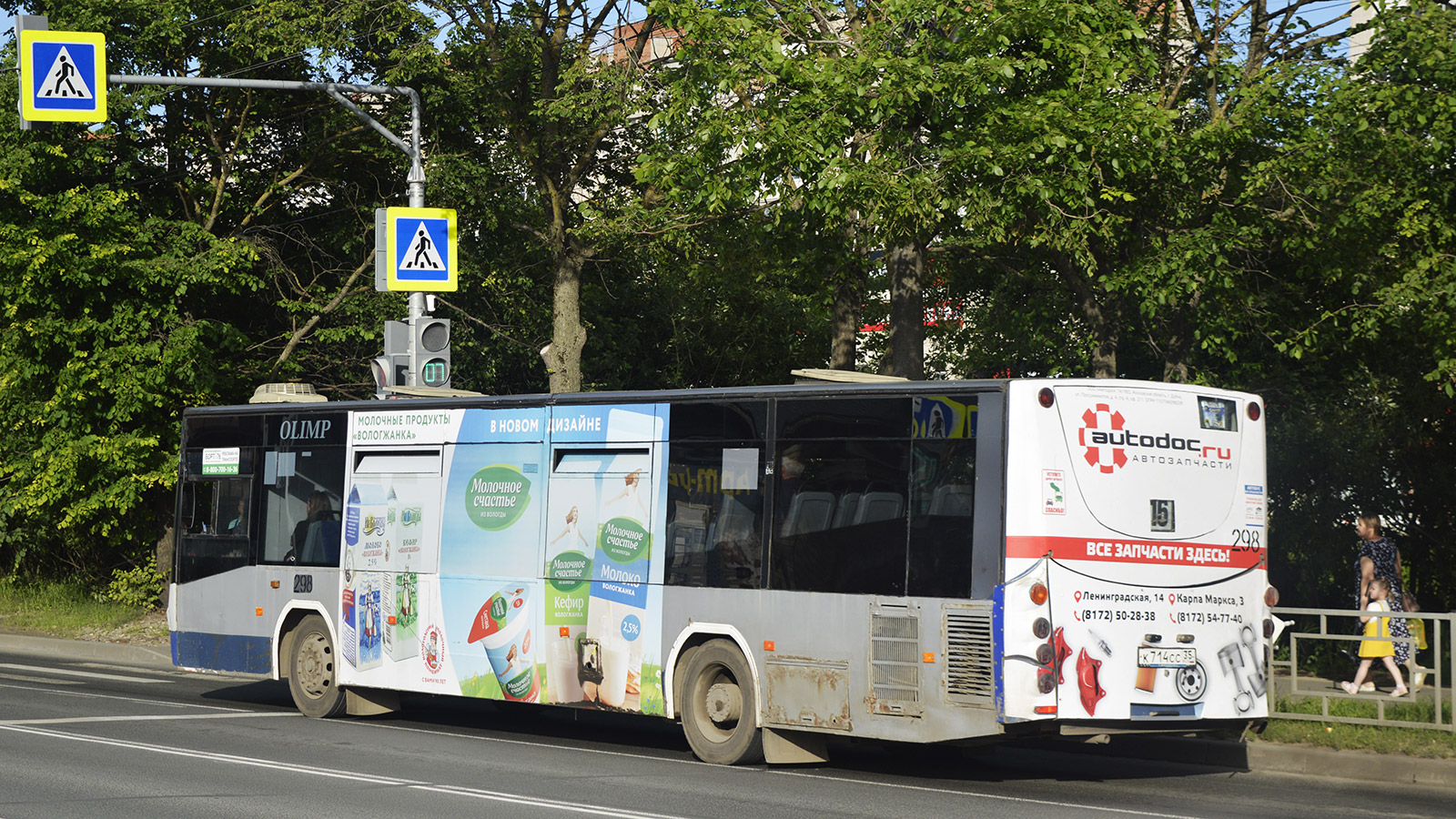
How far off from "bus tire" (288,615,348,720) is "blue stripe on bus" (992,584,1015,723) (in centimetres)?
698

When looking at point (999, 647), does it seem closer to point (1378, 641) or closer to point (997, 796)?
point (997, 796)

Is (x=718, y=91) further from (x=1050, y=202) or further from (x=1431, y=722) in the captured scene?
(x=1431, y=722)

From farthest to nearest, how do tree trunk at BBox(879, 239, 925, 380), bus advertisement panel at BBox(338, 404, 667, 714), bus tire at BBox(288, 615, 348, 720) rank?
tree trunk at BBox(879, 239, 925, 380) < bus tire at BBox(288, 615, 348, 720) < bus advertisement panel at BBox(338, 404, 667, 714)

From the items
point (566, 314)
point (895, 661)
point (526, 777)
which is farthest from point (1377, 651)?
point (566, 314)

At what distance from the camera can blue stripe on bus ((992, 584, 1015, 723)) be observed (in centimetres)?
965

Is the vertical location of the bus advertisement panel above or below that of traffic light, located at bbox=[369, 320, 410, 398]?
below

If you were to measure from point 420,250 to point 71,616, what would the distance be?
10.1m

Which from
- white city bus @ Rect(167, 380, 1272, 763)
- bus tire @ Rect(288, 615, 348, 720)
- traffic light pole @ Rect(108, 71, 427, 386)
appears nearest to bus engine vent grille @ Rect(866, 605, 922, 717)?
white city bus @ Rect(167, 380, 1272, 763)

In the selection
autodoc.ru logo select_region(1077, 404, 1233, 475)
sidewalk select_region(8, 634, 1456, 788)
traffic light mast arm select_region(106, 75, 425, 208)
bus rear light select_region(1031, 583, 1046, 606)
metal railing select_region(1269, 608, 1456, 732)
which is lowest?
sidewalk select_region(8, 634, 1456, 788)

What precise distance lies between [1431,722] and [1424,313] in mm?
3287

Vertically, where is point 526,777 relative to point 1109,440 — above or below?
below

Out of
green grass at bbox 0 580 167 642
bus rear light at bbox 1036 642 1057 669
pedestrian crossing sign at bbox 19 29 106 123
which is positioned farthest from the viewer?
green grass at bbox 0 580 167 642

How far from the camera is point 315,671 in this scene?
14.6 meters

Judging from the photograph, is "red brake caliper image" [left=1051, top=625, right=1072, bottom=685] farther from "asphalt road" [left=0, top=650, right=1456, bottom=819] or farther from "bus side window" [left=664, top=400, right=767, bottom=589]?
"bus side window" [left=664, top=400, right=767, bottom=589]
